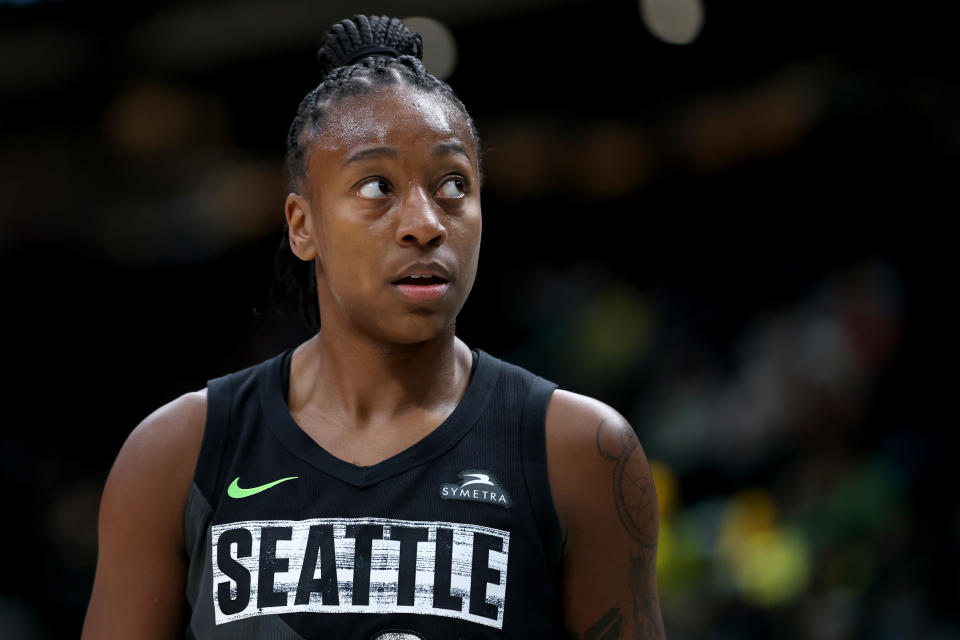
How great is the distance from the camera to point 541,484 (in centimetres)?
190

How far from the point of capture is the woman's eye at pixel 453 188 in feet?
6.45

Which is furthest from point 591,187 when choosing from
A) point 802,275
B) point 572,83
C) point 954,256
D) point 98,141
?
point 98,141

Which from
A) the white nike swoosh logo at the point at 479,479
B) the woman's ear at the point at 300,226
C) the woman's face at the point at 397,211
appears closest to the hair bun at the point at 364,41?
the woman's face at the point at 397,211

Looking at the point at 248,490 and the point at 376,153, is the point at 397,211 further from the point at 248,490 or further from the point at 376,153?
the point at 248,490

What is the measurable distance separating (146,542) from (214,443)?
0.21 m

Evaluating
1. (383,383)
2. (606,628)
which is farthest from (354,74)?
(606,628)

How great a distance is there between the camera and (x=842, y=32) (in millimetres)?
5953

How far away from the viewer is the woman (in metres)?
1.84

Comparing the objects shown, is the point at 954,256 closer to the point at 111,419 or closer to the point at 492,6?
the point at 492,6

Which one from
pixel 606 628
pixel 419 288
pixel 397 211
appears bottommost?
pixel 606 628

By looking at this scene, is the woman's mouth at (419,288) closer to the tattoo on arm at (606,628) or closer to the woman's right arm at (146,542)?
the woman's right arm at (146,542)

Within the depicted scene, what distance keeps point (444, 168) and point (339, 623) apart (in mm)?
783

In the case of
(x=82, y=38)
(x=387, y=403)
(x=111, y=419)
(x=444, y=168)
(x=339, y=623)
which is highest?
(x=82, y=38)

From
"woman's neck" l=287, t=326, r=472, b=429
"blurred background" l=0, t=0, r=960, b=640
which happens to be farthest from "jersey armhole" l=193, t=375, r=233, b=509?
"blurred background" l=0, t=0, r=960, b=640
